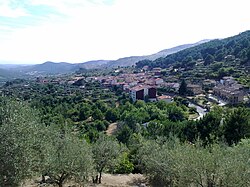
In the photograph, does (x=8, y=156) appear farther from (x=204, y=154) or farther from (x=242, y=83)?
(x=242, y=83)

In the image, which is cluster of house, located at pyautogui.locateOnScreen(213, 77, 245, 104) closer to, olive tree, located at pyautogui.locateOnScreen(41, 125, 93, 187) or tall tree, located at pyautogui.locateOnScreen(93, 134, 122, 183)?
tall tree, located at pyautogui.locateOnScreen(93, 134, 122, 183)

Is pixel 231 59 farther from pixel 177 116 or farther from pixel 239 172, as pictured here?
pixel 239 172

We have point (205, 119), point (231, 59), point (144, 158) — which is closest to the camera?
point (144, 158)

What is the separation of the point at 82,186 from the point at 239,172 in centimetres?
932

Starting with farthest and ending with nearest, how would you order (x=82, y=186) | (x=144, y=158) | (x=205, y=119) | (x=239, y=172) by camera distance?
(x=205, y=119), (x=144, y=158), (x=82, y=186), (x=239, y=172)

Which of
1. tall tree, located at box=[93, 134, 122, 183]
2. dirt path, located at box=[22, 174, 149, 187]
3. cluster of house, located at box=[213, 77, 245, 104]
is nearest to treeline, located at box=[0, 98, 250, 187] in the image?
tall tree, located at box=[93, 134, 122, 183]

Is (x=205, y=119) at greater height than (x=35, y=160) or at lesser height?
lesser

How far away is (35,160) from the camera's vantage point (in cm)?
1273

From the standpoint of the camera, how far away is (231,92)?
59156 millimetres

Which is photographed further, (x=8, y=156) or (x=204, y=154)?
(x=204, y=154)

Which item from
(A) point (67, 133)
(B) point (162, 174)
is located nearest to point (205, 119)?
Result: (B) point (162, 174)

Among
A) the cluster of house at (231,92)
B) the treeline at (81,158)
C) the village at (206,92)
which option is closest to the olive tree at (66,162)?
the treeline at (81,158)

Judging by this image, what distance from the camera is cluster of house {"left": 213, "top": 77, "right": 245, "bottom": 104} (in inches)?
2303

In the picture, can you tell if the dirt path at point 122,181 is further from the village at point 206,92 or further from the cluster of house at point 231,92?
the cluster of house at point 231,92
